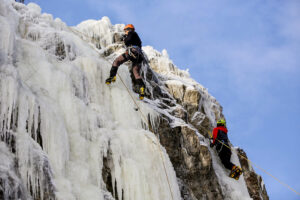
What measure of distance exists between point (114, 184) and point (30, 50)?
362 centimetres

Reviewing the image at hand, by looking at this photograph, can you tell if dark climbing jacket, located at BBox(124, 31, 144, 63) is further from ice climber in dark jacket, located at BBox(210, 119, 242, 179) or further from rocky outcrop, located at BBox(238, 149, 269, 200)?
rocky outcrop, located at BBox(238, 149, 269, 200)

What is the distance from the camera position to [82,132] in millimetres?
7570

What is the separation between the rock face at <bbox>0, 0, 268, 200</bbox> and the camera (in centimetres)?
581

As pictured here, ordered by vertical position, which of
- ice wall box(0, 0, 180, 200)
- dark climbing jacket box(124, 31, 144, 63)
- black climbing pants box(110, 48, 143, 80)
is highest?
dark climbing jacket box(124, 31, 144, 63)

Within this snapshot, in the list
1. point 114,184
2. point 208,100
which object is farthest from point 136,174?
point 208,100

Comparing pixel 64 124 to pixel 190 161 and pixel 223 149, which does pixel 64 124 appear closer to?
pixel 190 161

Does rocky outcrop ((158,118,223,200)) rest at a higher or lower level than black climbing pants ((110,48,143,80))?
lower

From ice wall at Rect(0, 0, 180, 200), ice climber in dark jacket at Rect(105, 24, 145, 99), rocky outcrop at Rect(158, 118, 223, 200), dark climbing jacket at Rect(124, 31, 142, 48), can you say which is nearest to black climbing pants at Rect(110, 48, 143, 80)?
ice climber in dark jacket at Rect(105, 24, 145, 99)

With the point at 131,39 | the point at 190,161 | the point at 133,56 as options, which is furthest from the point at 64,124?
the point at 190,161

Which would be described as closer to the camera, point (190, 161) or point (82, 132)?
point (82, 132)

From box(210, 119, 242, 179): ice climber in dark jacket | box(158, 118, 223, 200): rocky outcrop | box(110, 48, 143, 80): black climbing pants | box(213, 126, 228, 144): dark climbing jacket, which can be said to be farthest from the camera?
box(213, 126, 228, 144): dark climbing jacket

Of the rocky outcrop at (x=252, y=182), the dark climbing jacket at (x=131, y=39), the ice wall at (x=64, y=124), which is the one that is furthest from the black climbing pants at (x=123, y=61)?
the rocky outcrop at (x=252, y=182)

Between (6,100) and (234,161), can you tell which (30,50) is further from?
(234,161)

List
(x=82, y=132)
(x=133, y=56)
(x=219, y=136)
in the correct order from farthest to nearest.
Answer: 1. (x=219, y=136)
2. (x=133, y=56)
3. (x=82, y=132)
